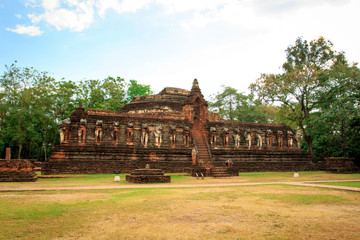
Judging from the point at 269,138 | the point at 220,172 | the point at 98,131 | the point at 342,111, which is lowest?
the point at 220,172

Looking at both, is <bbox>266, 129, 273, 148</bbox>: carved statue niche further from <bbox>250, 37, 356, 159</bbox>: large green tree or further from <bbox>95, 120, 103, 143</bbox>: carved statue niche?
<bbox>95, 120, 103, 143</bbox>: carved statue niche

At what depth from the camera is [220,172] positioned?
886 inches

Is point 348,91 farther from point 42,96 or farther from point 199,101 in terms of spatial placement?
point 42,96

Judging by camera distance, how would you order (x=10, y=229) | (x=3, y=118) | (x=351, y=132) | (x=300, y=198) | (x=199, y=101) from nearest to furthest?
1. (x=10, y=229)
2. (x=300, y=198)
3. (x=351, y=132)
4. (x=199, y=101)
5. (x=3, y=118)

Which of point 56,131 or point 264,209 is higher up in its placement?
point 56,131

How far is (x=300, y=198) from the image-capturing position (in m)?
10.4

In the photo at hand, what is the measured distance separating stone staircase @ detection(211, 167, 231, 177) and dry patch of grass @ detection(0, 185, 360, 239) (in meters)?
11.7

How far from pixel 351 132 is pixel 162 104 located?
21.2 m

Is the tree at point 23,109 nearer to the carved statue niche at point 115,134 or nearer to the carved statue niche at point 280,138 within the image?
the carved statue niche at point 115,134

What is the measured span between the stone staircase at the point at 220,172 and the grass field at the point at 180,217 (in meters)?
11.7

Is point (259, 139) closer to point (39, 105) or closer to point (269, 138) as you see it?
point (269, 138)

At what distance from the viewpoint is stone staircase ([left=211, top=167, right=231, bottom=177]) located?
22359 millimetres

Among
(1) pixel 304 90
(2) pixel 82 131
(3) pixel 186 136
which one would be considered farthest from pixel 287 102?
(2) pixel 82 131

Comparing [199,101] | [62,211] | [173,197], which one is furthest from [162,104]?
[62,211]
